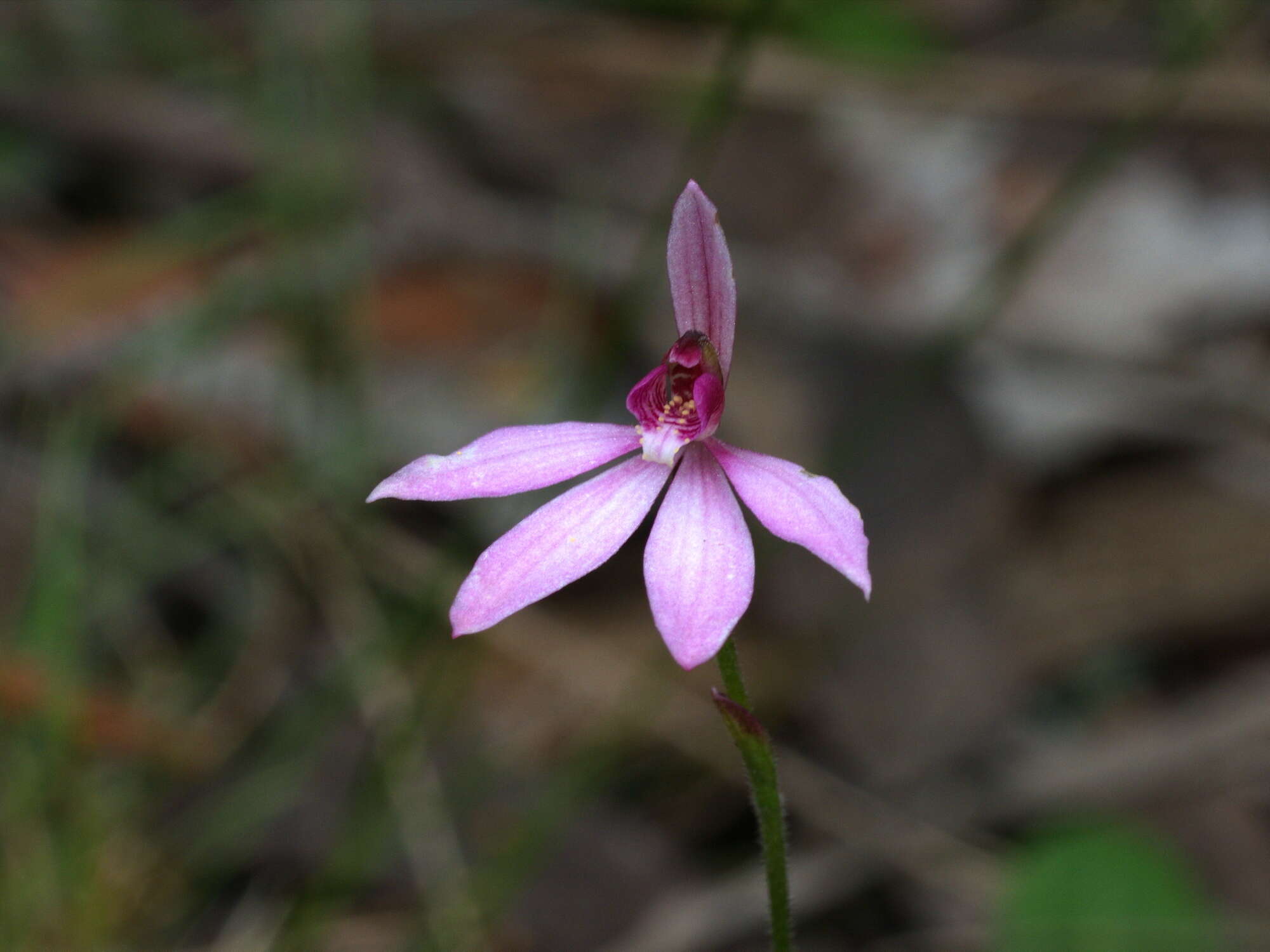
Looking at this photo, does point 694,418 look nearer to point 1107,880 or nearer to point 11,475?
point 1107,880

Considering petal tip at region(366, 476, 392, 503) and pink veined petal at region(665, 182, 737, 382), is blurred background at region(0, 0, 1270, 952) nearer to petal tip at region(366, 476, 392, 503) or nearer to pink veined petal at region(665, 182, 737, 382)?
pink veined petal at region(665, 182, 737, 382)

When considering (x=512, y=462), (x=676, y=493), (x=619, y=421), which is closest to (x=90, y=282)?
(x=619, y=421)

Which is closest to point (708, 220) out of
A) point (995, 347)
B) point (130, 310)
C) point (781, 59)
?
point (995, 347)

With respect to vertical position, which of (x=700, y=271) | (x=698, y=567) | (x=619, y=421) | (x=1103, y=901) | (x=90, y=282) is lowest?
(x=698, y=567)

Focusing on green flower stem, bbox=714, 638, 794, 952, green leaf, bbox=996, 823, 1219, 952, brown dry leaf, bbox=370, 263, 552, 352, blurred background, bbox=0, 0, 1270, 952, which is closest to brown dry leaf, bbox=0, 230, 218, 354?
blurred background, bbox=0, 0, 1270, 952

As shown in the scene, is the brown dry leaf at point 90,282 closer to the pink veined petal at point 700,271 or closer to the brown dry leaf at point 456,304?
the brown dry leaf at point 456,304

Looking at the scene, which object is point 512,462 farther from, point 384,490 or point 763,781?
point 763,781

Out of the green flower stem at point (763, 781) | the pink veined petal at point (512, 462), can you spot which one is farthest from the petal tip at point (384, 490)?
the green flower stem at point (763, 781)
